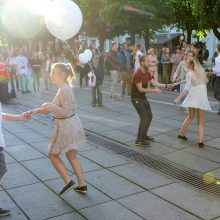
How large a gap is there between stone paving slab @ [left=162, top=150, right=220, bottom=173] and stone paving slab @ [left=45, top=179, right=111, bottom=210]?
1.79 metres

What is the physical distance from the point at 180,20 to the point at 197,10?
6.41 metres

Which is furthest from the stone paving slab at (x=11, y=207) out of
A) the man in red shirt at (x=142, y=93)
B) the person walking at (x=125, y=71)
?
the person walking at (x=125, y=71)

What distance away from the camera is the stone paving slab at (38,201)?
4.26 m

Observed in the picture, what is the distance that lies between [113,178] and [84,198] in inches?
31.0

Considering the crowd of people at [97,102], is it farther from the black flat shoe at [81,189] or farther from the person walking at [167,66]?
the person walking at [167,66]

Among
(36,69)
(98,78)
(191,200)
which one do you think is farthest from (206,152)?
(36,69)

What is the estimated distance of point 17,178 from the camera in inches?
→ 212

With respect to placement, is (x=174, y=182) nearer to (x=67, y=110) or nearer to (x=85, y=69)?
(x=67, y=110)

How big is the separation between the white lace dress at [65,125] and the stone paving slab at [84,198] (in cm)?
63

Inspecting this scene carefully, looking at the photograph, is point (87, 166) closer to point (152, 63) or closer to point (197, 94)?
point (197, 94)

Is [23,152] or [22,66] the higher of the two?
[22,66]

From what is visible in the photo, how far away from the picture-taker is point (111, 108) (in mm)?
11258

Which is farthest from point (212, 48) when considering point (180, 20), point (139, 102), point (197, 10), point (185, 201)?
point (185, 201)

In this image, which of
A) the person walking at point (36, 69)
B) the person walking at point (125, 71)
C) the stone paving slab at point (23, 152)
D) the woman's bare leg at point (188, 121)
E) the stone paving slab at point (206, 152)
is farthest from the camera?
the person walking at point (36, 69)
